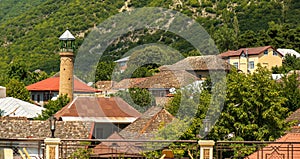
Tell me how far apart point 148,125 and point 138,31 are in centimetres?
6516

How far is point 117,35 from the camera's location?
9300 centimetres

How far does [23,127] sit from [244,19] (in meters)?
70.0

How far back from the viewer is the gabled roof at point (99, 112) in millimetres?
A: 35938

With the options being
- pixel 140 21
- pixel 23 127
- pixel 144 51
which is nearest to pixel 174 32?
pixel 140 21

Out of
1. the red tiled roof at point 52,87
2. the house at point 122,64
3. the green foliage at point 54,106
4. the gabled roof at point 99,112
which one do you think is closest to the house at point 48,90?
the red tiled roof at point 52,87

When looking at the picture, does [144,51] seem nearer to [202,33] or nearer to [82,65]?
[82,65]

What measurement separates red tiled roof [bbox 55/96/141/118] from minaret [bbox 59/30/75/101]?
14.2 meters

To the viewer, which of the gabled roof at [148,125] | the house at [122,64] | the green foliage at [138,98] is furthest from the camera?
the house at [122,64]

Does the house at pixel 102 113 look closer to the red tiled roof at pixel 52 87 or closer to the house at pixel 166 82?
the house at pixel 166 82

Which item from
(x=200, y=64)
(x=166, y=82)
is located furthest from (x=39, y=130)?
(x=200, y=64)

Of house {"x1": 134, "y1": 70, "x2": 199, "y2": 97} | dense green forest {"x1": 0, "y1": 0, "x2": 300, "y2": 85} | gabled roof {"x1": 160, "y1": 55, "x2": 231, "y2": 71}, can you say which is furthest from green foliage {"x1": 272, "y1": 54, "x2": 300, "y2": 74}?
house {"x1": 134, "y1": 70, "x2": 199, "y2": 97}

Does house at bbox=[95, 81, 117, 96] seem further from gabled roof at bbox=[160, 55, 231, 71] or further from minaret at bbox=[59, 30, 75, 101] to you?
minaret at bbox=[59, 30, 75, 101]

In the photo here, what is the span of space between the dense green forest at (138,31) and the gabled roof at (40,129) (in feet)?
152

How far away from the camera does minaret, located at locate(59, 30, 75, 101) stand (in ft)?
172
